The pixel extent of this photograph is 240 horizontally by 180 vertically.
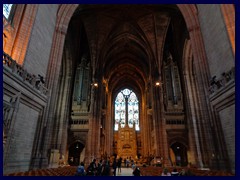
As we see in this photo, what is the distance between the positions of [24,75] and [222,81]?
861cm

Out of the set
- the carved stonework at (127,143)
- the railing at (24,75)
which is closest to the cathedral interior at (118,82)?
the railing at (24,75)

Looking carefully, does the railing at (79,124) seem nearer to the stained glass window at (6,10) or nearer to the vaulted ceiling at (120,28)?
the vaulted ceiling at (120,28)

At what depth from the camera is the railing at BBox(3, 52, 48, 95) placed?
20.9ft

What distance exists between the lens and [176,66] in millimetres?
19062

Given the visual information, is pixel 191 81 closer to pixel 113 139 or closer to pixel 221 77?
pixel 221 77

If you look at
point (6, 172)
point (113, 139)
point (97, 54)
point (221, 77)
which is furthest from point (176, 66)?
point (113, 139)

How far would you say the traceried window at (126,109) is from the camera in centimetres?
3412

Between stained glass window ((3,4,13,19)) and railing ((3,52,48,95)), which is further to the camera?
stained glass window ((3,4,13,19))

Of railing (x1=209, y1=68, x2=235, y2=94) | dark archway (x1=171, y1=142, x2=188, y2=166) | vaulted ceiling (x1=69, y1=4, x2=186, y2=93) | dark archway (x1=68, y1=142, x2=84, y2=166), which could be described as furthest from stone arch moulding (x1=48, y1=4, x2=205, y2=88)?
dark archway (x1=171, y1=142, x2=188, y2=166)

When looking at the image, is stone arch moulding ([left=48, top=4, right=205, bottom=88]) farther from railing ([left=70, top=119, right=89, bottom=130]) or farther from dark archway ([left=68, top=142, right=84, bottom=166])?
dark archway ([left=68, top=142, right=84, bottom=166])

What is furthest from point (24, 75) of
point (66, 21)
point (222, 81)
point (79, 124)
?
point (79, 124)

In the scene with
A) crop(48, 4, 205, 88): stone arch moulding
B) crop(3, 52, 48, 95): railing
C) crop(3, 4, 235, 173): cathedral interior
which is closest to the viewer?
crop(3, 52, 48, 95): railing

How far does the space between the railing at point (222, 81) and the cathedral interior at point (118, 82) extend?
47 millimetres

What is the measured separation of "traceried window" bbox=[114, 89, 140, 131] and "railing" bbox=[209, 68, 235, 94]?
2621cm
